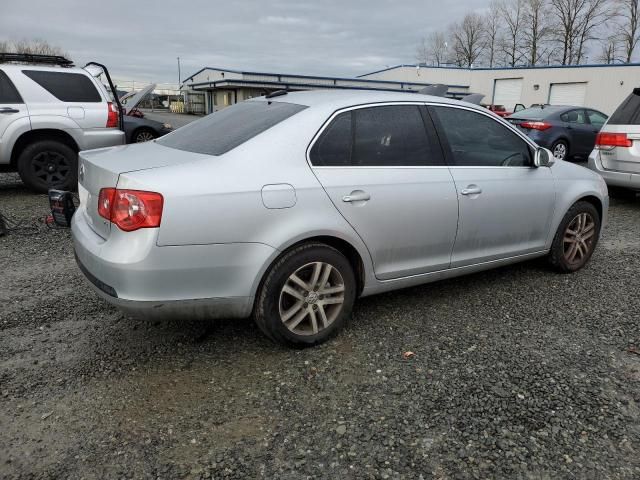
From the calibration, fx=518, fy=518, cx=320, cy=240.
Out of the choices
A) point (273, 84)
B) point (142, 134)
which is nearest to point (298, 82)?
point (273, 84)

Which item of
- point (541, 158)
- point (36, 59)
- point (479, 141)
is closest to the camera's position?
point (479, 141)

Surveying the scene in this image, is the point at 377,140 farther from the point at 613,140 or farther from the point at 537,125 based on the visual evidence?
the point at 537,125

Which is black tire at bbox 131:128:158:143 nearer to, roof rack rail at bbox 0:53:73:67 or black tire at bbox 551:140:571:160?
roof rack rail at bbox 0:53:73:67

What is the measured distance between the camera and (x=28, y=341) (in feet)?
10.6

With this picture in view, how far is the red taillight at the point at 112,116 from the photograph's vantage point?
7484 millimetres

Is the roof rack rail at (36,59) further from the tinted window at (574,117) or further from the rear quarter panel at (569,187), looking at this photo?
the tinted window at (574,117)

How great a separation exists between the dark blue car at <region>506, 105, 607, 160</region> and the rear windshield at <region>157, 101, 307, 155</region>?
10218 millimetres

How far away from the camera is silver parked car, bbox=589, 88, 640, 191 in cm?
709

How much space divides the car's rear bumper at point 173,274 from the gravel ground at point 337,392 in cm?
43

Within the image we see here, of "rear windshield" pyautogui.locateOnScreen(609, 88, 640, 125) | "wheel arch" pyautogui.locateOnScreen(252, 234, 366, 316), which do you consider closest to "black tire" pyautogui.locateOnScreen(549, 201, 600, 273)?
"wheel arch" pyautogui.locateOnScreen(252, 234, 366, 316)

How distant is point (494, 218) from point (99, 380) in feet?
9.36

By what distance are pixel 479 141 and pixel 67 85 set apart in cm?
602

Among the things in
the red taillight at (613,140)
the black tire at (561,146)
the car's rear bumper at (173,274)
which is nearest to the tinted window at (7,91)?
the car's rear bumper at (173,274)

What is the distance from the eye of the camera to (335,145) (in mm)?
3191
